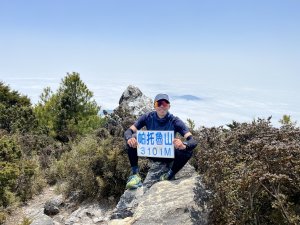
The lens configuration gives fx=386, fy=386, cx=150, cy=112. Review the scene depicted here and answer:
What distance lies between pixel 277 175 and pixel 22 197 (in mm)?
7436

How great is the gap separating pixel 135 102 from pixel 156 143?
222 inches

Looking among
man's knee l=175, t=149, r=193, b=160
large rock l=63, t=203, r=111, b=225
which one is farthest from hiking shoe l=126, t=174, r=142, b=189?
large rock l=63, t=203, r=111, b=225

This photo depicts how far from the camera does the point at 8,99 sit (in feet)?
95.9

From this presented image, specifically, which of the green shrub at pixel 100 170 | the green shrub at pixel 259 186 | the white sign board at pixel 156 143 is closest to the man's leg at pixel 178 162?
the white sign board at pixel 156 143

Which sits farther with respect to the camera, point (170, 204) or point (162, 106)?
point (162, 106)

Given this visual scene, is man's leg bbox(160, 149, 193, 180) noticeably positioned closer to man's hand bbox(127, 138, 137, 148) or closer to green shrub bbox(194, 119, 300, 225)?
man's hand bbox(127, 138, 137, 148)

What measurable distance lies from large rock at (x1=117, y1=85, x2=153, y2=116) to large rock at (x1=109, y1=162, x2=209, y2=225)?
5159 mm

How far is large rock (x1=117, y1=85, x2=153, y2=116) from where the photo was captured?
458 inches

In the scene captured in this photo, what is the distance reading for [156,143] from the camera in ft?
21.6

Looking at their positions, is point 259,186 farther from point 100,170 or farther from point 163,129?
point 100,170

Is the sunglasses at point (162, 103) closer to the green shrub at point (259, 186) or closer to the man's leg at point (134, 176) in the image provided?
the man's leg at point (134, 176)

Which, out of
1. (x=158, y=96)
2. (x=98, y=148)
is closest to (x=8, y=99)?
(x=98, y=148)

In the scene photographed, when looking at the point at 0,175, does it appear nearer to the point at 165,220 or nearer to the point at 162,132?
the point at 162,132

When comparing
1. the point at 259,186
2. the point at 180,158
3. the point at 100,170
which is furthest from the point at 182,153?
the point at 100,170
